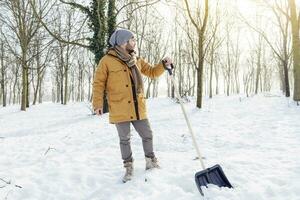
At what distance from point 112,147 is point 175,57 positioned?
31.1 metres

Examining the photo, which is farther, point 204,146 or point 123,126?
point 204,146

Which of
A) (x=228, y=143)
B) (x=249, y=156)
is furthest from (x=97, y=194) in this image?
(x=228, y=143)

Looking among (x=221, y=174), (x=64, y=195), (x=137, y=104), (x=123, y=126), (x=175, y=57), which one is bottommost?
(x=64, y=195)

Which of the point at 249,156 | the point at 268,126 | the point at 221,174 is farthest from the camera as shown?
the point at 268,126

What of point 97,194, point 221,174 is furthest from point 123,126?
point 221,174

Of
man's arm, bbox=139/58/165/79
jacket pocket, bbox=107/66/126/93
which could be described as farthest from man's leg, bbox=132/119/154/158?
man's arm, bbox=139/58/165/79

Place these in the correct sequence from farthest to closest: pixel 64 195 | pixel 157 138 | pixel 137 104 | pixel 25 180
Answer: pixel 157 138, pixel 25 180, pixel 137 104, pixel 64 195

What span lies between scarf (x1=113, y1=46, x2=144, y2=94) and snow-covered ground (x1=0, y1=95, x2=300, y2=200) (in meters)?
1.25

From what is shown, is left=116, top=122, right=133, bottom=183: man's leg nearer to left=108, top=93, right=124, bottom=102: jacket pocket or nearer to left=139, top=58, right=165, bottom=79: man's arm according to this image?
left=108, top=93, right=124, bottom=102: jacket pocket

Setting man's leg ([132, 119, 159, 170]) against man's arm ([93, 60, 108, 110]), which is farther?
man's leg ([132, 119, 159, 170])

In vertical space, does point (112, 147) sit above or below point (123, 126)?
below

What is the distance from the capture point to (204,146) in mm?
7391

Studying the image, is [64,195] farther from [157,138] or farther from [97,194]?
[157,138]

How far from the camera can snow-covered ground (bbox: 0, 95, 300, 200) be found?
14.7 ft
